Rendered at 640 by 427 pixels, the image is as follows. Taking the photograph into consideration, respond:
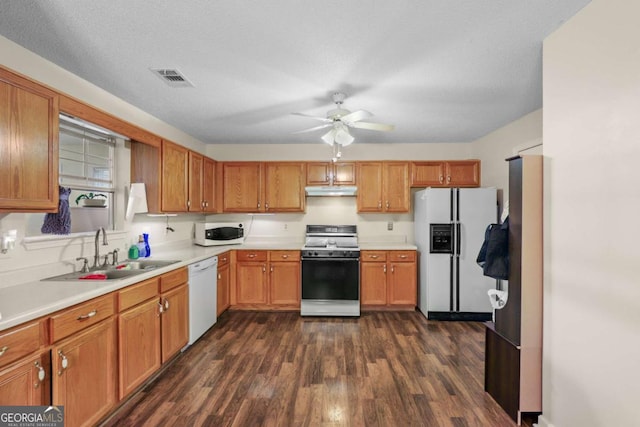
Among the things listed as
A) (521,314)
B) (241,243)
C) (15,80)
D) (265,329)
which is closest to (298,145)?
(241,243)

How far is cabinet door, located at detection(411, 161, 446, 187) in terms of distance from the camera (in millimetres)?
4301

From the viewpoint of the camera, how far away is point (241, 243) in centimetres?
438

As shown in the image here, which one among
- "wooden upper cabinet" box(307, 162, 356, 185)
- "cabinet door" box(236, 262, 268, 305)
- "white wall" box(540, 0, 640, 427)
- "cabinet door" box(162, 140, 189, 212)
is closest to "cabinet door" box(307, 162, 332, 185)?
"wooden upper cabinet" box(307, 162, 356, 185)

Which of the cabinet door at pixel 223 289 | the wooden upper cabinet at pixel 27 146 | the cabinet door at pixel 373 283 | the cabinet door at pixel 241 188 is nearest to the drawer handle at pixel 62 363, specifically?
the wooden upper cabinet at pixel 27 146

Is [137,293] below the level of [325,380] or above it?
above

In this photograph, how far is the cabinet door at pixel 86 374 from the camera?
5.09 ft

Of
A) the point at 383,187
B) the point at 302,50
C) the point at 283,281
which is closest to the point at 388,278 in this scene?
the point at 383,187

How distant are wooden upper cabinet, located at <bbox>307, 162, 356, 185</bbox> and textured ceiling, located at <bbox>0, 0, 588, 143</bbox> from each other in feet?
4.32

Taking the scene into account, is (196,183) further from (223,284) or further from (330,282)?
(330,282)

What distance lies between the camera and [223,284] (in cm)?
387

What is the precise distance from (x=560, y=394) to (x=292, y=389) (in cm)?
179

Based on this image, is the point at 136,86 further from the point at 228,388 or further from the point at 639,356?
the point at 639,356

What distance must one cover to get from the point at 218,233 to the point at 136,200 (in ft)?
4.61

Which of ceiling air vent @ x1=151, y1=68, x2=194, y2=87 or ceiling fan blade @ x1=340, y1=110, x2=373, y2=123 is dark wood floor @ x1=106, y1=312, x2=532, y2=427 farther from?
ceiling air vent @ x1=151, y1=68, x2=194, y2=87
